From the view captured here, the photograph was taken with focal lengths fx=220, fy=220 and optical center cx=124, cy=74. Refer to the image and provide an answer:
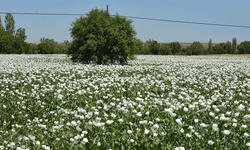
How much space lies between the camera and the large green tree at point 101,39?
70.0 feet

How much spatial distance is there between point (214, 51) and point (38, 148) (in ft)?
399

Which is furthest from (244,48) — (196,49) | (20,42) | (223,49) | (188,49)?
(20,42)

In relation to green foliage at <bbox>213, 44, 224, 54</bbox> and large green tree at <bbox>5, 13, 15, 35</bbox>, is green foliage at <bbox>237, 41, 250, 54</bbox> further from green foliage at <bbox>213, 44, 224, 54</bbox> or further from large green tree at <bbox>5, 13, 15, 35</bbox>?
large green tree at <bbox>5, 13, 15, 35</bbox>

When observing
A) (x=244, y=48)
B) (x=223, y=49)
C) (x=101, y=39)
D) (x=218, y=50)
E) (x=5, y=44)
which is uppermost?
(x=5, y=44)

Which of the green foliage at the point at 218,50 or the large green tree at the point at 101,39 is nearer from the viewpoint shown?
the large green tree at the point at 101,39

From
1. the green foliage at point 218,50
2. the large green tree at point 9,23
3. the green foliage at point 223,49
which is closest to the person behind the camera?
the large green tree at point 9,23

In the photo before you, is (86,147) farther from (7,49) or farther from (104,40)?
(7,49)

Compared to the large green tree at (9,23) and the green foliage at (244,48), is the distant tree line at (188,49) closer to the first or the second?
the green foliage at (244,48)

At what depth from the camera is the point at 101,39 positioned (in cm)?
2119

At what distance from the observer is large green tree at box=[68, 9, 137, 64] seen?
2133 cm

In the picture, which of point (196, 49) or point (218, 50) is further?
point (218, 50)

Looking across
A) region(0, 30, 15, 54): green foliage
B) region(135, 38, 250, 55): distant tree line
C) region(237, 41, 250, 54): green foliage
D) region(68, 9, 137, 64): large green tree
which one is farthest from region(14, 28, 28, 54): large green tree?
region(237, 41, 250, 54): green foliage

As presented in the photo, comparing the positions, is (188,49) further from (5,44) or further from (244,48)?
(5,44)

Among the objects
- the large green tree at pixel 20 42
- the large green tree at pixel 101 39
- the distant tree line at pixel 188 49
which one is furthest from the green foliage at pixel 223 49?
the large green tree at pixel 101 39
